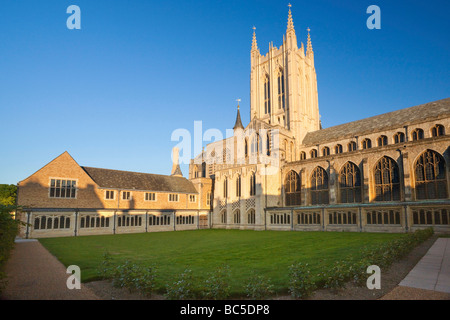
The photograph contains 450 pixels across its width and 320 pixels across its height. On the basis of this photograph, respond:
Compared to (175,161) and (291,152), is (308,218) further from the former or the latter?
(175,161)

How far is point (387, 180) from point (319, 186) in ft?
30.8

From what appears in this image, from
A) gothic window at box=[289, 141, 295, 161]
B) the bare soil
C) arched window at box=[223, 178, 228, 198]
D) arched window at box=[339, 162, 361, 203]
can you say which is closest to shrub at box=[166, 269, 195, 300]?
the bare soil

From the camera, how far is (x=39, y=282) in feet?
34.7

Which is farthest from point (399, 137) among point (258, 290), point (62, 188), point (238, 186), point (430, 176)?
point (62, 188)

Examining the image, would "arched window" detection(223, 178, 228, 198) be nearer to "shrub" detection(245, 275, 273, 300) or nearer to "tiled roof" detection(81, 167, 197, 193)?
"tiled roof" detection(81, 167, 197, 193)

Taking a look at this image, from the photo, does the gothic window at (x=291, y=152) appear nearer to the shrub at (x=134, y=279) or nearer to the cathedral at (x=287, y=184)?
the cathedral at (x=287, y=184)

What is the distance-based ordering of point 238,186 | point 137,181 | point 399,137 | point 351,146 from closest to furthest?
point 399,137 < point 137,181 < point 351,146 < point 238,186

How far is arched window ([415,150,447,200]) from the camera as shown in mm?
30688

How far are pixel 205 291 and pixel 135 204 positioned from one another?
3627cm

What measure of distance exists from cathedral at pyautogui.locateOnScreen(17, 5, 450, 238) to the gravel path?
9.79 m

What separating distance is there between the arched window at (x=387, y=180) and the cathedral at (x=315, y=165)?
0.11m

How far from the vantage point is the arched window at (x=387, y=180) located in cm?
3425

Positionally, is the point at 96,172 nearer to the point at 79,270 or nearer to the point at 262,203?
the point at 262,203
